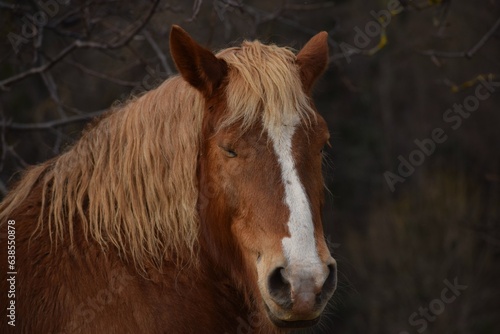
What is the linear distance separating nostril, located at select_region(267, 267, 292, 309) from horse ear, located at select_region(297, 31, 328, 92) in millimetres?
1216

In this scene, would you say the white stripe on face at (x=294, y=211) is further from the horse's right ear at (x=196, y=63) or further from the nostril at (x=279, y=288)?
the horse's right ear at (x=196, y=63)

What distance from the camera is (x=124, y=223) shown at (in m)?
3.96

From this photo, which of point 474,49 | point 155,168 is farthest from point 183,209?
point 474,49

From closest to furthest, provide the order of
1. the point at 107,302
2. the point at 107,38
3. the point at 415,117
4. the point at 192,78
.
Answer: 1. the point at 107,302
2. the point at 192,78
3. the point at 107,38
4. the point at 415,117

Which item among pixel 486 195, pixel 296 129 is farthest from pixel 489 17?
pixel 296 129

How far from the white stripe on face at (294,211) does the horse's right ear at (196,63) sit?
0.50 metres

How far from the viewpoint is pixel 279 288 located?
345 centimetres

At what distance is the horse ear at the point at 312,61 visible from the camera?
4180 mm

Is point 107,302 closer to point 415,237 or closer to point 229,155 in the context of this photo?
point 229,155

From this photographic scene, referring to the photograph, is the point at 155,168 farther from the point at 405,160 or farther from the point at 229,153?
the point at 405,160

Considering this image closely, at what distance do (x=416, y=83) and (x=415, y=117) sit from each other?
A: 1078 mm

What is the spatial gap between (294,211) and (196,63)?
102cm

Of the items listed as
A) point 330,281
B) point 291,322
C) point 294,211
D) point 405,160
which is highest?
point 294,211

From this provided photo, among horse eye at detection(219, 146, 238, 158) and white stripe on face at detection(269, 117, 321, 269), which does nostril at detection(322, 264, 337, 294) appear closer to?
white stripe on face at detection(269, 117, 321, 269)
